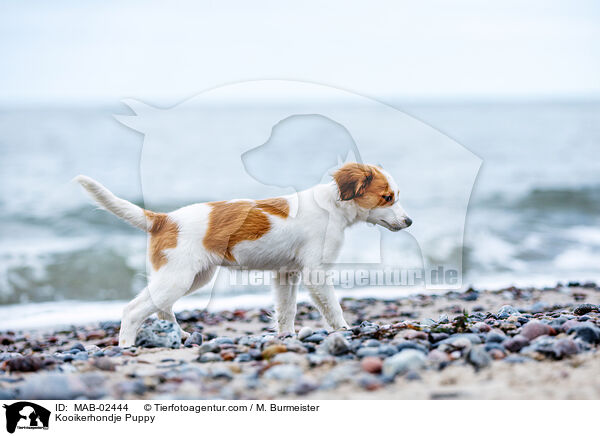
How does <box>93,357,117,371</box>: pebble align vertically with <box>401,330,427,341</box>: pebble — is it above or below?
below

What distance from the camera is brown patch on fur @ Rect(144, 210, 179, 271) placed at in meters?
5.06

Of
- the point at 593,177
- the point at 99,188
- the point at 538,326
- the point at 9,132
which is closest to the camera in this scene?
the point at 538,326

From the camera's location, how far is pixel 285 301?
5.95 m

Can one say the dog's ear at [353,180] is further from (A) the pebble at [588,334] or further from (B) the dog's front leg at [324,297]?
(A) the pebble at [588,334]

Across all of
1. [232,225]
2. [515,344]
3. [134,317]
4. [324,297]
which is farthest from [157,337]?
[515,344]

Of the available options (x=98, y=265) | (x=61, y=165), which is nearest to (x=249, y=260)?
(x=98, y=265)

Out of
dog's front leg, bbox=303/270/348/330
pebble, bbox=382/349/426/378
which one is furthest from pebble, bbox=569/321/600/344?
dog's front leg, bbox=303/270/348/330

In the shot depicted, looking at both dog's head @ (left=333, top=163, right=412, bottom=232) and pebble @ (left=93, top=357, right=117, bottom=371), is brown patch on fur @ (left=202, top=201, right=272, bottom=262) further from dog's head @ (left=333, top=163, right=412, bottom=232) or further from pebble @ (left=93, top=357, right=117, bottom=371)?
pebble @ (left=93, top=357, right=117, bottom=371)

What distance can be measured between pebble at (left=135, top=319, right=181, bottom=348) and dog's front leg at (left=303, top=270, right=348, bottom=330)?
4.19ft

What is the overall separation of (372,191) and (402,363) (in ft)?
6.95

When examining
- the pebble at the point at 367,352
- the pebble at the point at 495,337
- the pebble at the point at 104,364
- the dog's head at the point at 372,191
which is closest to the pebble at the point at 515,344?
the pebble at the point at 495,337
